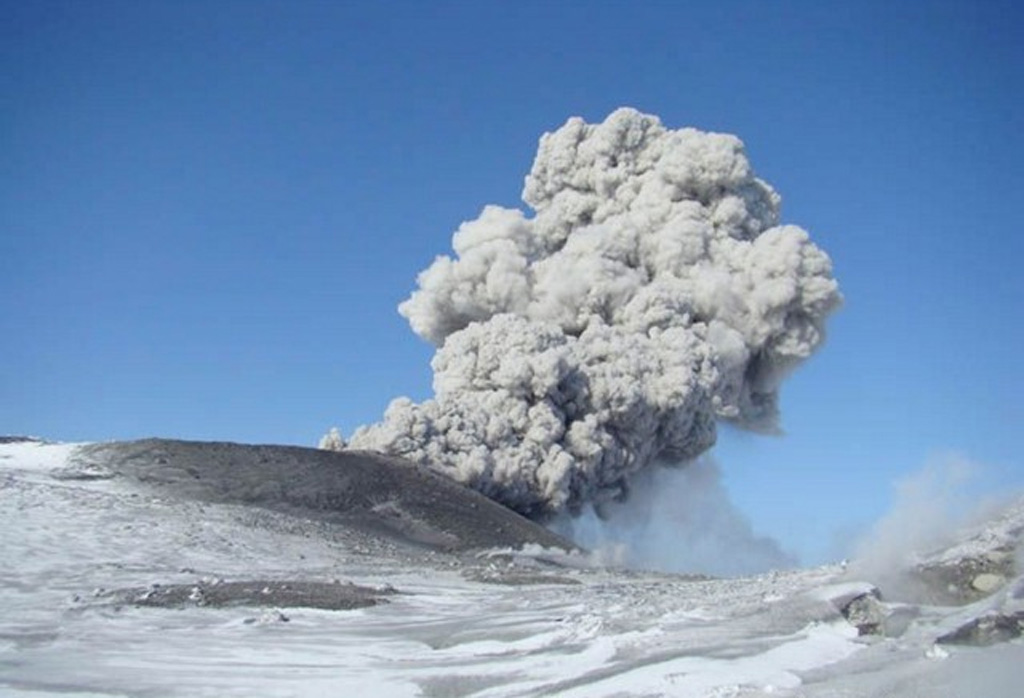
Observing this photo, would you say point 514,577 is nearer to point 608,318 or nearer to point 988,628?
point 988,628

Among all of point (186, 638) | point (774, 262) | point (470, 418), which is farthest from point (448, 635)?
point (774, 262)

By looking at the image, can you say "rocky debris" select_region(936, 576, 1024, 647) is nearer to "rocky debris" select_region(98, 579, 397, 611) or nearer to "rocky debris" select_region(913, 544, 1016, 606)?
"rocky debris" select_region(913, 544, 1016, 606)

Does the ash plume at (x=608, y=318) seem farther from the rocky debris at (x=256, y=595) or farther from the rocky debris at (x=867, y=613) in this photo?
the rocky debris at (x=867, y=613)

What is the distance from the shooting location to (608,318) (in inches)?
2024

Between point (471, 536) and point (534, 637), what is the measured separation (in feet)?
68.8

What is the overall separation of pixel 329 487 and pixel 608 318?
20757 mm

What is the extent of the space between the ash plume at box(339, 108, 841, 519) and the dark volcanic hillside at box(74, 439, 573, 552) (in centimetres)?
459

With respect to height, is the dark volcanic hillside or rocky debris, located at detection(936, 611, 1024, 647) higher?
the dark volcanic hillside

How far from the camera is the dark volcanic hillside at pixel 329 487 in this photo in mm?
32188

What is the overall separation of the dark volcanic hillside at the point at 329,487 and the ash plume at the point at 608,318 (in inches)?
181

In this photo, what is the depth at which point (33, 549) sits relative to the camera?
20.6 metres

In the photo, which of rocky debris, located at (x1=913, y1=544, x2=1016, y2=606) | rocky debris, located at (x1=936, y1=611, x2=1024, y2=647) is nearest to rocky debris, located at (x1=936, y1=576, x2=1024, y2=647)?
rocky debris, located at (x1=936, y1=611, x2=1024, y2=647)

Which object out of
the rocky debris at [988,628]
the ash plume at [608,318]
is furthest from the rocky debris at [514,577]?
the ash plume at [608,318]

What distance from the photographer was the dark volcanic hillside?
3219 cm
